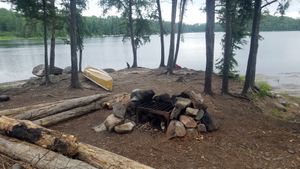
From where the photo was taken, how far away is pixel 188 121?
6.93m

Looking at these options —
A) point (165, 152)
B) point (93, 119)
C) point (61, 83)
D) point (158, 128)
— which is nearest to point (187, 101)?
point (158, 128)

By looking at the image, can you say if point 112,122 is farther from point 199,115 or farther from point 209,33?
point 209,33

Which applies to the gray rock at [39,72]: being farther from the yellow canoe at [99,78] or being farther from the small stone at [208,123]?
the small stone at [208,123]

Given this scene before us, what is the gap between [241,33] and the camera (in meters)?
18.7

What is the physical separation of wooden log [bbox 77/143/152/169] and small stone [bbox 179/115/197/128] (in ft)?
7.57

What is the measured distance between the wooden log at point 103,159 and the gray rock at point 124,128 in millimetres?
1898

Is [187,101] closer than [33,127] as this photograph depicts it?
No

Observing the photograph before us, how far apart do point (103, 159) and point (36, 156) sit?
1127 mm

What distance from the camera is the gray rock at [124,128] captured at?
7195mm

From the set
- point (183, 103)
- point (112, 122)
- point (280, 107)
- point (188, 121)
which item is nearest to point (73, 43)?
point (112, 122)

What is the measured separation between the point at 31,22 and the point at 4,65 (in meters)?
24.6

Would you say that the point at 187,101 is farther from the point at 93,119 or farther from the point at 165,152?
the point at 93,119

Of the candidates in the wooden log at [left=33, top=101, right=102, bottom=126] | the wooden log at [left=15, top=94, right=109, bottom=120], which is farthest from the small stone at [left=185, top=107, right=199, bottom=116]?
the wooden log at [left=15, top=94, right=109, bottom=120]

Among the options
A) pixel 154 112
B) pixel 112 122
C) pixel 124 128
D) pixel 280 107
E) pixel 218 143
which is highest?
pixel 154 112
